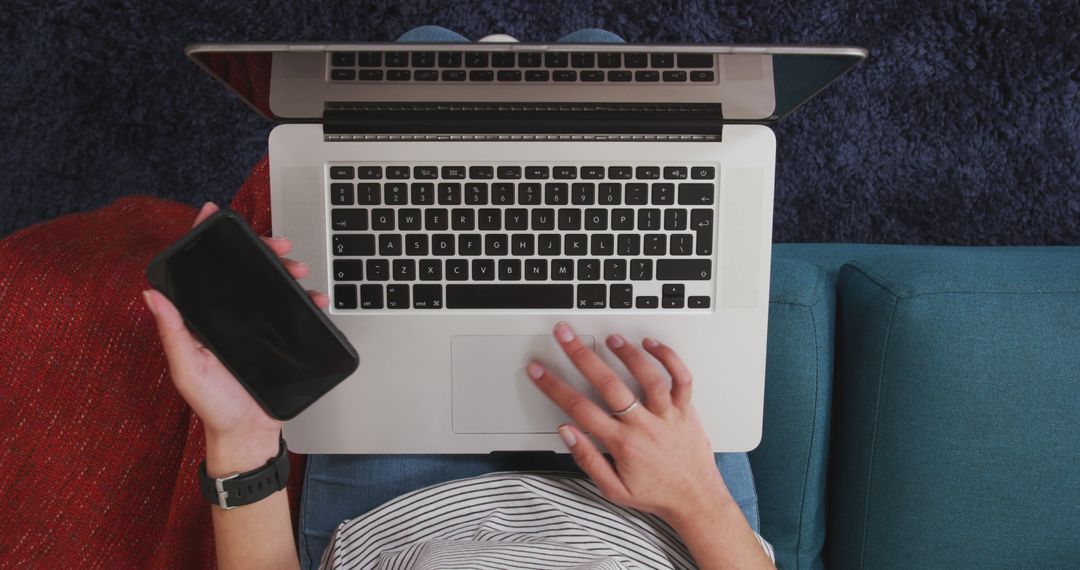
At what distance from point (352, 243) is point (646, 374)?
342mm

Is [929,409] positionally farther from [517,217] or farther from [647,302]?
[517,217]

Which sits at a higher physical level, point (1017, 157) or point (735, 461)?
point (1017, 157)

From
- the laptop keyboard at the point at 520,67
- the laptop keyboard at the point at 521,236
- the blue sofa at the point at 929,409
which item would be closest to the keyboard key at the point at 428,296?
the laptop keyboard at the point at 521,236

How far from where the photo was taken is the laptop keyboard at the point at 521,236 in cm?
73

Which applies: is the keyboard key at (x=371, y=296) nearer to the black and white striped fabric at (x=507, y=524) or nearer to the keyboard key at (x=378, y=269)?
the keyboard key at (x=378, y=269)

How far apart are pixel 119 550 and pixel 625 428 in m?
0.59

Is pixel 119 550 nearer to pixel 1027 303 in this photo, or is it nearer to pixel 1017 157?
pixel 1027 303

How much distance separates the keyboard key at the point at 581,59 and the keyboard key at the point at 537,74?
28 mm

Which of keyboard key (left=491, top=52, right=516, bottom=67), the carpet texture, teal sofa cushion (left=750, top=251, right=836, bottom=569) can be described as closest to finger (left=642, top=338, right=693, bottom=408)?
teal sofa cushion (left=750, top=251, right=836, bottom=569)

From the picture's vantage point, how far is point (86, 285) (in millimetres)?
743

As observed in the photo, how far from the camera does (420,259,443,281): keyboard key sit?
0.74 metres

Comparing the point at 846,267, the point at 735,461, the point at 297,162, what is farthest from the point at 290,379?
the point at 846,267

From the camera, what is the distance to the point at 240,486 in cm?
69

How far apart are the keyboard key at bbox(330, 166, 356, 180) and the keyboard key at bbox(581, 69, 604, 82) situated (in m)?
0.26
